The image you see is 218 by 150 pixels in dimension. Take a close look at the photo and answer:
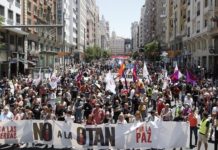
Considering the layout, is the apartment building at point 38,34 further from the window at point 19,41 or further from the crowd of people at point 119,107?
the crowd of people at point 119,107

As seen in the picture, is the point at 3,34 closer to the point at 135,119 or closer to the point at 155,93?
the point at 155,93

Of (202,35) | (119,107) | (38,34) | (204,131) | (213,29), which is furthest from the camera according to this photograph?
(38,34)

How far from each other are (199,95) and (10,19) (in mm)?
30531

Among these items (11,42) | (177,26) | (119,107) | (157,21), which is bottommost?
(119,107)

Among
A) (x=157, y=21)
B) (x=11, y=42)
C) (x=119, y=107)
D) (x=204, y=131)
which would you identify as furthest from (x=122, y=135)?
(x=157, y=21)

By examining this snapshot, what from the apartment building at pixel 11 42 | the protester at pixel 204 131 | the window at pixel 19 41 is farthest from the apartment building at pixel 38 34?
the protester at pixel 204 131

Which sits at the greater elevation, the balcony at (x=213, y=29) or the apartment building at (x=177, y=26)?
the apartment building at (x=177, y=26)

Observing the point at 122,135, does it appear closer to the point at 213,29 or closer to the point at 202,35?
the point at 213,29

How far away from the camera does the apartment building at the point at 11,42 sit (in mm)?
45625

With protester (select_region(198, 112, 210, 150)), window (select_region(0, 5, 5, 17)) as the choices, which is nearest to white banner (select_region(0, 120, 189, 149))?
protester (select_region(198, 112, 210, 150))

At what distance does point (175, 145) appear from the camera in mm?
13297

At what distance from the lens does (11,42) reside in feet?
162

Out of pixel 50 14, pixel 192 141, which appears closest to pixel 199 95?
pixel 192 141

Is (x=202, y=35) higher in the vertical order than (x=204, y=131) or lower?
higher
